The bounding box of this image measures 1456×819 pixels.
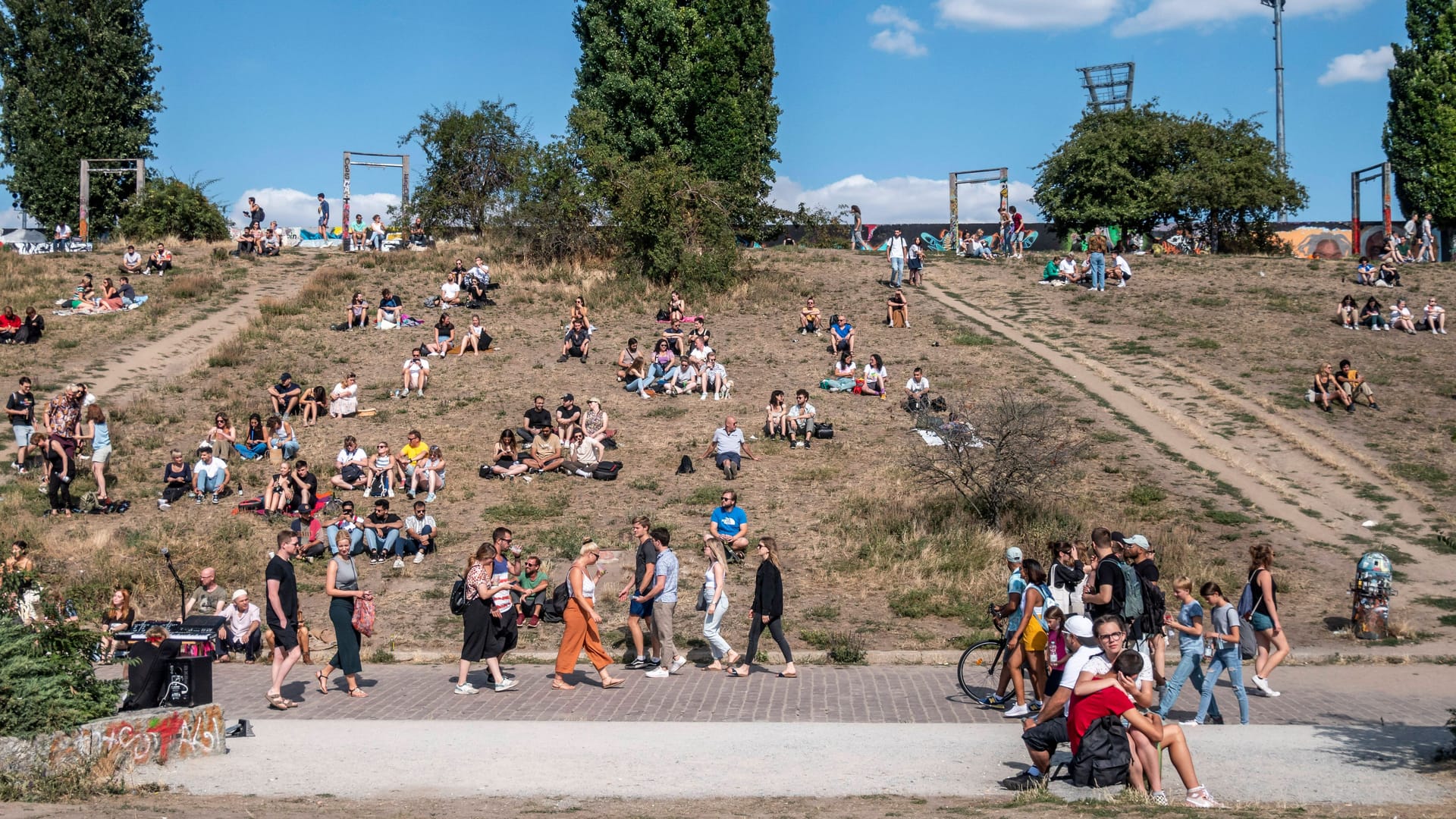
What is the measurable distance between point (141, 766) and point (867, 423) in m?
16.7

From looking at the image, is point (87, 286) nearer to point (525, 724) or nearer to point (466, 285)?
point (466, 285)

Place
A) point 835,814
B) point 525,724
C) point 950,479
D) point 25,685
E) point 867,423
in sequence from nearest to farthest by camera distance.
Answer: point 835,814
point 25,685
point 525,724
point 950,479
point 867,423

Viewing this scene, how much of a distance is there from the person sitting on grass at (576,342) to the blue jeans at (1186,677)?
19.5 meters

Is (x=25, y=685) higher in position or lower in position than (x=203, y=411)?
lower

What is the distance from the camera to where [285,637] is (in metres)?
11.1

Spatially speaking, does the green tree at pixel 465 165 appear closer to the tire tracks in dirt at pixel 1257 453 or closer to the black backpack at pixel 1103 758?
the tire tracks in dirt at pixel 1257 453

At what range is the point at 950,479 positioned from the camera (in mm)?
18281

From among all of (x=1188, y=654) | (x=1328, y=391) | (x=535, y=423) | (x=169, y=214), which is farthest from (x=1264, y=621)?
(x=169, y=214)

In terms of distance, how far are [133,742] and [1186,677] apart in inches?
347

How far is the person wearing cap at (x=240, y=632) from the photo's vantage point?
1364 cm

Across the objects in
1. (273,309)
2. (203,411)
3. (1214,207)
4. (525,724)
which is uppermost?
(1214,207)

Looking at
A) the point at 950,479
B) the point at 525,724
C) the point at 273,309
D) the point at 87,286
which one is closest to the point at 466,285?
the point at 273,309

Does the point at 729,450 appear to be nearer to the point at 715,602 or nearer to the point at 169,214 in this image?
the point at 715,602

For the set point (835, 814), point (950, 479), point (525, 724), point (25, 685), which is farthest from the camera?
point (950, 479)
